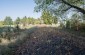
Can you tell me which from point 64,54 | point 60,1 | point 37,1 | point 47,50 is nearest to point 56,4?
point 60,1

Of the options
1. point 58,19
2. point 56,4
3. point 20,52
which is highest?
point 56,4

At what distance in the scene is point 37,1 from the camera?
1444cm

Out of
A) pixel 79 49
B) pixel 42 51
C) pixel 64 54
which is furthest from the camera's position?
pixel 42 51

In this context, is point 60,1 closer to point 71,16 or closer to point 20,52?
point 71,16

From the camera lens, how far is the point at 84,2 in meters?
14.4

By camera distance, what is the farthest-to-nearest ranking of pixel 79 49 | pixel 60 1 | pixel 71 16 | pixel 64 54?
pixel 71 16
pixel 60 1
pixel 79 49
pixel 64 54

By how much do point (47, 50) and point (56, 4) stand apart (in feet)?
14.9

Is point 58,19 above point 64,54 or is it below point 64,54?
above

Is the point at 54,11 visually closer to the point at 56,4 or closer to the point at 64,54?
the point at 56,4

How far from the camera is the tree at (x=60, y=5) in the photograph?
13.7 meters

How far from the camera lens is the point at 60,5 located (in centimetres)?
1415

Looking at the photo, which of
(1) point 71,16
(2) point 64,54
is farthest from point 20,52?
(1) point 71,16

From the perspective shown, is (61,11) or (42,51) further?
(61,11)

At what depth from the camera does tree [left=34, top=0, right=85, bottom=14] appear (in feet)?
45.1
